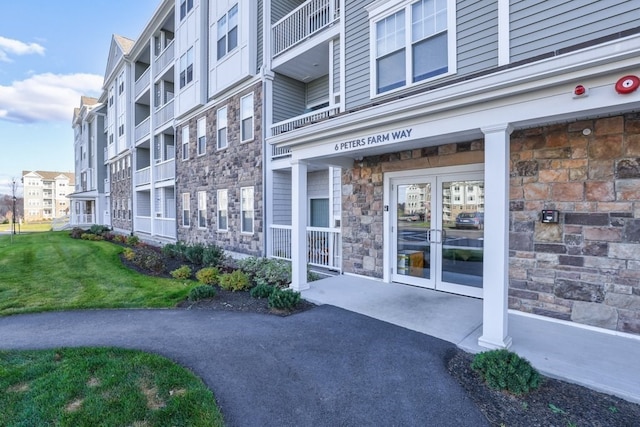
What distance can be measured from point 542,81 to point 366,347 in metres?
3.59

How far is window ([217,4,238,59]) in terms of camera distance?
37.0ft

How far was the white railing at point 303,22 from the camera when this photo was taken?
28.0 feet

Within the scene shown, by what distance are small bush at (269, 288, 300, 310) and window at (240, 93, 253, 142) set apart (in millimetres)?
6840

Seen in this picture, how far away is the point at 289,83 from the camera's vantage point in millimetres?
10930

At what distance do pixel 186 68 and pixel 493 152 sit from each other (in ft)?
46.7

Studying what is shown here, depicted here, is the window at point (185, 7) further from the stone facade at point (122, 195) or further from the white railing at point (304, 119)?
the stone facade at point (122, 195)

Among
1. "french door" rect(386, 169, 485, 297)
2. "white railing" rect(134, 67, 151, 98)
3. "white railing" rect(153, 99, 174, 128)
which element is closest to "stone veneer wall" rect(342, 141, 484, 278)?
"french door" rect(386, 169, 485, 297)

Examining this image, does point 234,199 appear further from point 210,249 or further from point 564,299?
point 564,299

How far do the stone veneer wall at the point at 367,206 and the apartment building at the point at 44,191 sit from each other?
85.0m

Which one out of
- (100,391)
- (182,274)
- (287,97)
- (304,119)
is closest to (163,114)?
(287,97)

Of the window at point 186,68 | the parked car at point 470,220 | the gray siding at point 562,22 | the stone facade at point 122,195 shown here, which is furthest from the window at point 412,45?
the stone facade at point 122,195

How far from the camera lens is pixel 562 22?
456 cm

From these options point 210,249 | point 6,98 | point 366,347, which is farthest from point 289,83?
point 6,98

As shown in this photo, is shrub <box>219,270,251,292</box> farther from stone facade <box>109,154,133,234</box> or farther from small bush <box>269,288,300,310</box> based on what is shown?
stone facade <box>109,154,133,234</box>
